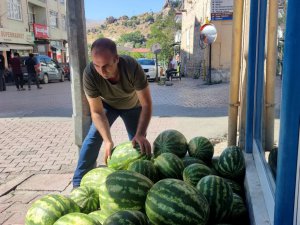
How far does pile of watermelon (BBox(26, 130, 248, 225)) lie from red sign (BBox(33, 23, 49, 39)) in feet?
121

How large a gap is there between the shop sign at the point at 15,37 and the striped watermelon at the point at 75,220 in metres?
29.6

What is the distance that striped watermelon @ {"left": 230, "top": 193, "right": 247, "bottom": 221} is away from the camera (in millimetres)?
2627

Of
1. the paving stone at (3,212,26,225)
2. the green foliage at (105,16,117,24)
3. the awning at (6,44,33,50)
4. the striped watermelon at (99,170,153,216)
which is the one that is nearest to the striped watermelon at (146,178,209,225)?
the striped watermelon at (99,170,153,216)

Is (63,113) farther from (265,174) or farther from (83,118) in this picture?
(265,174)

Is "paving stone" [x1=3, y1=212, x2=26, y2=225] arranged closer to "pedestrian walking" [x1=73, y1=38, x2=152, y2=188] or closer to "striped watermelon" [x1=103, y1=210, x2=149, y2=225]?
"pedestrian walking" [x1=73, y1=38, x2=152, y2=188]

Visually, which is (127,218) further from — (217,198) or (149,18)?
(149,18)

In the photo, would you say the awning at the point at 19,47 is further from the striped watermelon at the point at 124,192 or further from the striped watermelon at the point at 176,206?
the striped watermelon at the point at 176,206

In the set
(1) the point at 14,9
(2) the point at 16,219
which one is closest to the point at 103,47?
(2) the point at 16,219

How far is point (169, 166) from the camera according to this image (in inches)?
118

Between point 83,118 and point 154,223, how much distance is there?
103 inches

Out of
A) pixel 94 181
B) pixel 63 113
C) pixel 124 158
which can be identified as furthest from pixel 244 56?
pixel 63 113


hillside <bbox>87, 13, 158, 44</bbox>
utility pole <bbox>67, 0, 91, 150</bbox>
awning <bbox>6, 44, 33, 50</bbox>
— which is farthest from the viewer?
hillside <bbox>87, 13, 158, 44</bbox>

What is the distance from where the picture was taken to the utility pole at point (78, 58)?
4.32 meters

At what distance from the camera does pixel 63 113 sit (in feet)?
37.7
